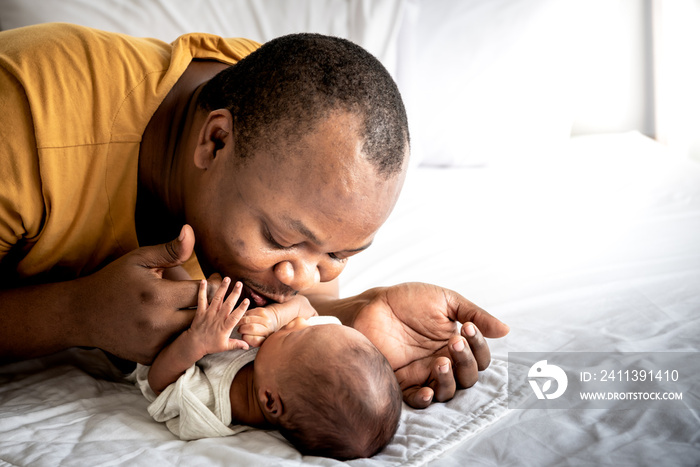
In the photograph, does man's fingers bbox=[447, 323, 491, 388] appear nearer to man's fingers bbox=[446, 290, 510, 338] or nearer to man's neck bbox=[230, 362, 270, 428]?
man's fingers bbox=[446, 290, 510, 338]

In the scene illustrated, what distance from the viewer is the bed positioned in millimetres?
937

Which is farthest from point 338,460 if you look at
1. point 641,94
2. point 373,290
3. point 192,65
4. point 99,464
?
point 641,94

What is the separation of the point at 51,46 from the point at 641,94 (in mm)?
2916

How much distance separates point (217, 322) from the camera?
1011 millimetres

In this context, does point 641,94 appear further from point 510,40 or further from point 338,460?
point 338,460

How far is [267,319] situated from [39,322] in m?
0.39

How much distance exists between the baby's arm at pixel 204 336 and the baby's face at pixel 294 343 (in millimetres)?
42

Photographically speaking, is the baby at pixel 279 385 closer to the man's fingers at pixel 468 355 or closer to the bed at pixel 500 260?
the bed at pixel 500 260

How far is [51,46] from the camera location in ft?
3.86

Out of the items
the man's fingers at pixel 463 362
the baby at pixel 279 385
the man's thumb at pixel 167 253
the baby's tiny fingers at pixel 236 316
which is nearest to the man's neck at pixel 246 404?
the baby at pixel 279 385

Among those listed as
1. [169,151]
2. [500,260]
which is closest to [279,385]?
[169,151]

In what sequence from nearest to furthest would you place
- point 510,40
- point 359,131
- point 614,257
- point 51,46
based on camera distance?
point 359,131
point 51,46
point 614,257
point 510,40

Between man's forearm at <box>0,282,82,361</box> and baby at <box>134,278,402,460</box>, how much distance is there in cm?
16

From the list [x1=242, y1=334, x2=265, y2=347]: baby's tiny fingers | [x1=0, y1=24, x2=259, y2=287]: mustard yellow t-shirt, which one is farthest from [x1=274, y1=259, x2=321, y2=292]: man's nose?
[x1=0, y1=24, x2=259, y2=287]: mustard yellow t-shirt
